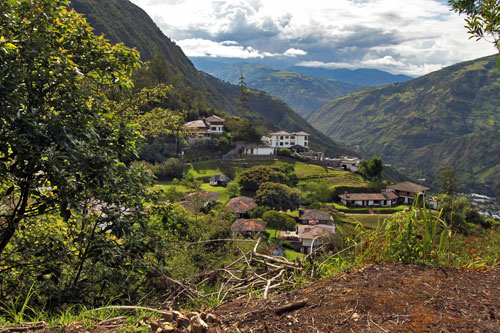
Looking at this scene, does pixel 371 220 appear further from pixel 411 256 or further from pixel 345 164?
pixel 411 256

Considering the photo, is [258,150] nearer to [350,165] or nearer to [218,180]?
[218,180]

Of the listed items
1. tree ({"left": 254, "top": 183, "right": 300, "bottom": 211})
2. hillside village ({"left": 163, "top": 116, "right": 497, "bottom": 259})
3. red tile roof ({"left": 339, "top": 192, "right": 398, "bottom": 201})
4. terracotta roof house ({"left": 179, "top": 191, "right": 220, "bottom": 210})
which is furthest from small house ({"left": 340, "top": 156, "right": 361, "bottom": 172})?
terracotta roof house ({"left": 179, "top": 191, "right": 220, "bottom": 210})

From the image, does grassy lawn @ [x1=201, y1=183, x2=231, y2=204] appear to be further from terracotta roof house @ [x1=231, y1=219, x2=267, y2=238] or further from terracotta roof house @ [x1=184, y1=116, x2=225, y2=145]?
terracotta roof house @ [x1=184, y1=116, x2=225, y2=145]

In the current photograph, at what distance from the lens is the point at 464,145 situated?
18575 centimetres

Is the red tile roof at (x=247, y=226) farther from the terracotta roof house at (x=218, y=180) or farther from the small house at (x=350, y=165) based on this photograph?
the small house at (x=350, y=165)

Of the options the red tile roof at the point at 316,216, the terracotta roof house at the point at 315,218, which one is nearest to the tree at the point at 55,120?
the terracotta roof house at the point at 315,218

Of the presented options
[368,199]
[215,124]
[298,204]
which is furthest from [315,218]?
[215,124]

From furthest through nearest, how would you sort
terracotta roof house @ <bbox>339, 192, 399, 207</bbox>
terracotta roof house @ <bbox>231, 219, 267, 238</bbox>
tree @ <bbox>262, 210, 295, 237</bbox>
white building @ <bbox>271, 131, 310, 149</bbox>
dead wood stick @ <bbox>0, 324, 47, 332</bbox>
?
white building @ <bbox>271, 131, 310, 149</bbox> < terracotta roof house @ <bbox>339, 192, 399, 207</bbox> < tree @ <bbox>262, 210, 295, 237</bbox> < terracotta roof house @ <bbox>231, 219, 267, 238</bbox> < dead wood stick @ <bbox>0, 324, 47, 332</bbox>

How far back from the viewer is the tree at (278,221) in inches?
1265

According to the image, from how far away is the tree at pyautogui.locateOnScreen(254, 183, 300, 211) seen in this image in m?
36.5

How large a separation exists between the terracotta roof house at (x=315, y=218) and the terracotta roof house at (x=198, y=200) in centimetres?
1000

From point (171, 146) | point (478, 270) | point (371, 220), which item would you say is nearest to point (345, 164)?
point (371, 220)

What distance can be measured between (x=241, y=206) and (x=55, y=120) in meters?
32.6

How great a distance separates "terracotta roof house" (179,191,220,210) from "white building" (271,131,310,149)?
3133 centimetres
